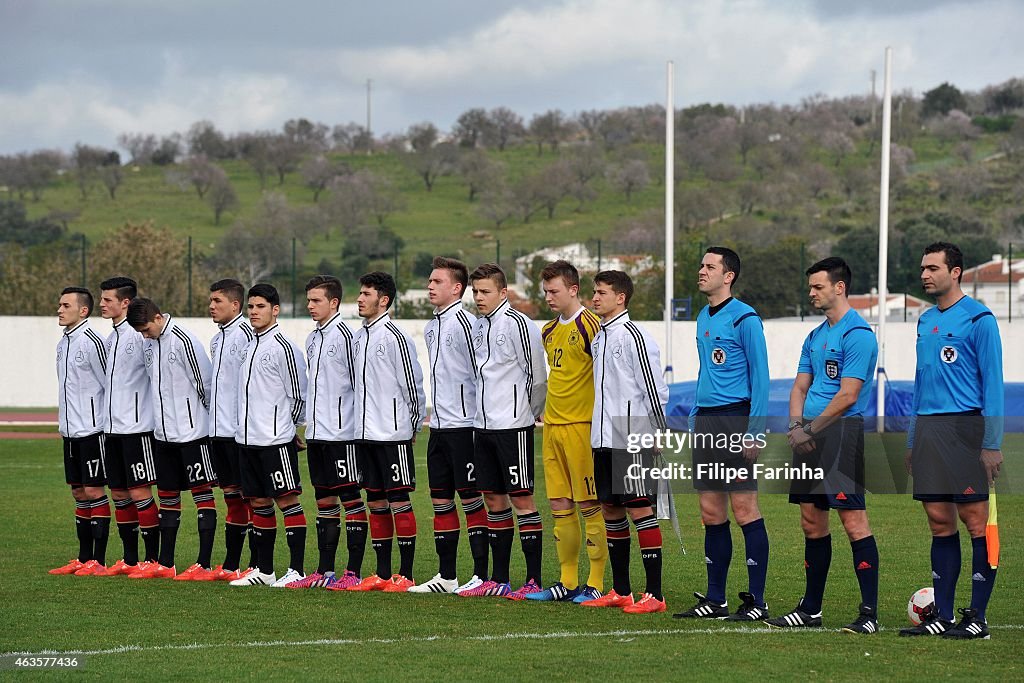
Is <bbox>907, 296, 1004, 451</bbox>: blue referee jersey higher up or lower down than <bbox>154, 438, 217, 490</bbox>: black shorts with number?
higher up

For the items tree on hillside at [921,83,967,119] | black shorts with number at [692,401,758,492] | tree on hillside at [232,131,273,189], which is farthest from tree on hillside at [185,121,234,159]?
black shorts with number at [692,401,758,492]

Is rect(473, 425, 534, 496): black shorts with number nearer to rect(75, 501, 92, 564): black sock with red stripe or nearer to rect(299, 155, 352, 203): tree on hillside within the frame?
rect(75, 501, 92, 564): black sock with red stripe

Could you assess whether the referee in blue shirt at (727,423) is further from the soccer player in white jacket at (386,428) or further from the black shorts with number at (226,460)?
the black shorts with number at (226,460)

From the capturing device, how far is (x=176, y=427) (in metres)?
10.5

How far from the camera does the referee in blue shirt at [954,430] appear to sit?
7.69 meters

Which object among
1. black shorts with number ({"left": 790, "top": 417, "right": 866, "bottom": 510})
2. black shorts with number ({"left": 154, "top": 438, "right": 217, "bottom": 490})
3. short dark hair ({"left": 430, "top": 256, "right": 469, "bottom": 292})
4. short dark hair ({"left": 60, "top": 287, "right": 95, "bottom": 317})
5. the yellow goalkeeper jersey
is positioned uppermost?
short dark hair ({"left": 430, "top": 256, "right": 469, "bottom": 292})

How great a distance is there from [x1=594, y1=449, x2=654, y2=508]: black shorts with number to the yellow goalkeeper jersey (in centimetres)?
44

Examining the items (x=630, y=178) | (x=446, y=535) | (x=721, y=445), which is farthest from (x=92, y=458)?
(x=630, y=178)

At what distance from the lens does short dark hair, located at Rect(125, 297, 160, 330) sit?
10.5 m

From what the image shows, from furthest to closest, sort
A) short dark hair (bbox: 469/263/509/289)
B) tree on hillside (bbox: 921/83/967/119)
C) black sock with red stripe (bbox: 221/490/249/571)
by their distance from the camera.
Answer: tree on hillside (bbox: 921/83/967/119)
black sock with red stripe (bbox: 221/490/249/571)
short dark hair (bbox: 469/263/509/289)

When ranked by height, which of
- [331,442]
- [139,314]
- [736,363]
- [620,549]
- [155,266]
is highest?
[155,266]

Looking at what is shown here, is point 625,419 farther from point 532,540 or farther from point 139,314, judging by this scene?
point 139,314

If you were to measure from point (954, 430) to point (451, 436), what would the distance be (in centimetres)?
360

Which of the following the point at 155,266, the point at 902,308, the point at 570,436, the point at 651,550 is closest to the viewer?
the point at 651,550
